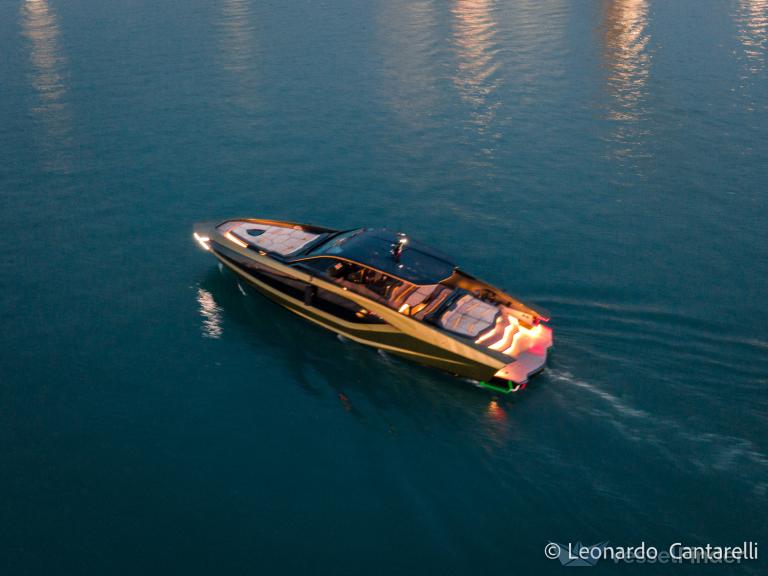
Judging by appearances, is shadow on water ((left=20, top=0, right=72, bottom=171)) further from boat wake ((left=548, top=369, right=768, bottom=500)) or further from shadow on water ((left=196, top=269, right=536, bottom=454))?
boat wake ((left=548, top=369, right=768, bottom=500))

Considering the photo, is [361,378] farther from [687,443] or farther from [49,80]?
[49,80]

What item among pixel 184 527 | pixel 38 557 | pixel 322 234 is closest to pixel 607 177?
pixel 322 234

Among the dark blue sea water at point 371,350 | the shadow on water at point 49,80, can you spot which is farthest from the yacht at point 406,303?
Answer: the shadow on water at point 49,80

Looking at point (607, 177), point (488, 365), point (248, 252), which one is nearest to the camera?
point (488, 365)

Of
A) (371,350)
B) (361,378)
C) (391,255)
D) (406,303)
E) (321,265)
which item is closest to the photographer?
(361,378)

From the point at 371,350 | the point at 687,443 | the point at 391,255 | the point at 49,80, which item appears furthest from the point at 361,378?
the point at 49,80

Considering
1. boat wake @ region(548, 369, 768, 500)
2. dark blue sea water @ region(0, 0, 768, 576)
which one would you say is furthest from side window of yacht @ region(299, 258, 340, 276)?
boat wake @ region(548, 369, 768, 500)

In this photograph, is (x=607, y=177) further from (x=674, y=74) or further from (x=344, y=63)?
(x=344, y=63)
